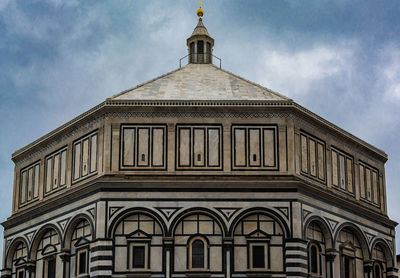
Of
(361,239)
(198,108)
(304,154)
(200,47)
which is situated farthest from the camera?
(200,47)

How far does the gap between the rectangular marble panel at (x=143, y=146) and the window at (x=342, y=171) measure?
1067 cm

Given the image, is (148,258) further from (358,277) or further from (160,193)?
(358,277)

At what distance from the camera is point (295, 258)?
1785 inches

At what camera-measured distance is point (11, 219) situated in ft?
177

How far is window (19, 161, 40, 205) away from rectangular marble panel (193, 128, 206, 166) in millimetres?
10796

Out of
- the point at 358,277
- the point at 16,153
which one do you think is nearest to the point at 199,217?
the point at 358,277

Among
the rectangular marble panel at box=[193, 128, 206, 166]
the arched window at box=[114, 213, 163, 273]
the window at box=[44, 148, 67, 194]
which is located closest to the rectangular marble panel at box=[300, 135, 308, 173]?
the rectangular marble panel at box=[193, 128, 206, 166]

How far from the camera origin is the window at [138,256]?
149 ft

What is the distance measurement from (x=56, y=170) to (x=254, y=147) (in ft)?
37.8

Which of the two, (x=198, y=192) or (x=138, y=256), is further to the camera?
(x=198, y=192)

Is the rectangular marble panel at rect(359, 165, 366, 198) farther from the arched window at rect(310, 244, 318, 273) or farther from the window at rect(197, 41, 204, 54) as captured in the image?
the window at rect(197, 41, 204, 54)

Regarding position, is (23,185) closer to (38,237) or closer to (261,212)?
(38,237)

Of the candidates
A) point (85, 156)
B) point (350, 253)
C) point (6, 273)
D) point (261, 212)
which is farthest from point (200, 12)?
point (6, 273)

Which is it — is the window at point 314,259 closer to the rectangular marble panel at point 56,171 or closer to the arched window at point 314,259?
the arched window at point 314,259
